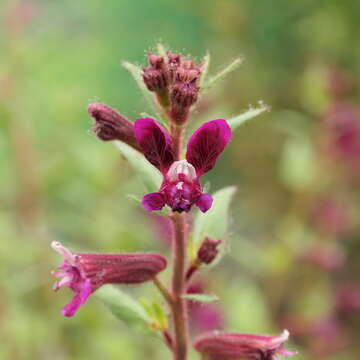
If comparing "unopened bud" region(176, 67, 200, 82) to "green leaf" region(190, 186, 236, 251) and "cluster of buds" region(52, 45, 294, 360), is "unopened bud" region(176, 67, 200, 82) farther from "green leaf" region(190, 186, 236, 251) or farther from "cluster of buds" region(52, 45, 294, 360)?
"green leaf" region(190, 186, 236, 251)

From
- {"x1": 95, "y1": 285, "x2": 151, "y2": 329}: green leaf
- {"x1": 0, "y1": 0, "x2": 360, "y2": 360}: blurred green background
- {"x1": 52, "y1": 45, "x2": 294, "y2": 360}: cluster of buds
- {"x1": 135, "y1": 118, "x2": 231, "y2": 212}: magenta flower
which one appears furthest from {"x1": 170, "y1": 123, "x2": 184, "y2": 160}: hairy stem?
{"x1": 0, "y1": 0, "x2": 360, "y2": 360}: blurred green background

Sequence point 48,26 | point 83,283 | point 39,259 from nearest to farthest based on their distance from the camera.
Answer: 1. point 83,283
2. point 39,259
3. point 48,26

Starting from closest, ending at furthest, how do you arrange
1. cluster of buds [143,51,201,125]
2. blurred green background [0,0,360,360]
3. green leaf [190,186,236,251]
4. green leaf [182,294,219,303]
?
cluster of buds [143,51,201,125]
green leaf [182,294,219,303]
green leaf [190,186,236,251]
blurred green background [0,0,360,360]

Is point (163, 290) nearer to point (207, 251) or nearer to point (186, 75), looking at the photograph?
point (207, 251)

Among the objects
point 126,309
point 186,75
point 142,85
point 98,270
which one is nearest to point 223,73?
point 186,75

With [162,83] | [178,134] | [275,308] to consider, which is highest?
[275,308]

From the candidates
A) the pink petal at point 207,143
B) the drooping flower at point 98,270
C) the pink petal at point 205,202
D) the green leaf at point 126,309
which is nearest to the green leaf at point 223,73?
the pink petal at point 207,143

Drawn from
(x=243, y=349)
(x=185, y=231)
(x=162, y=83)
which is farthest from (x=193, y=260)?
(x=162, y=83)

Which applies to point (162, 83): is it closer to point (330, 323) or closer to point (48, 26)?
point (330, 323)

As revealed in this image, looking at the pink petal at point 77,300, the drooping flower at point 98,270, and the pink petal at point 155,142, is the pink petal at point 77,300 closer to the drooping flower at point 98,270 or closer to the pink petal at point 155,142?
the drooping flower at point 98,270
